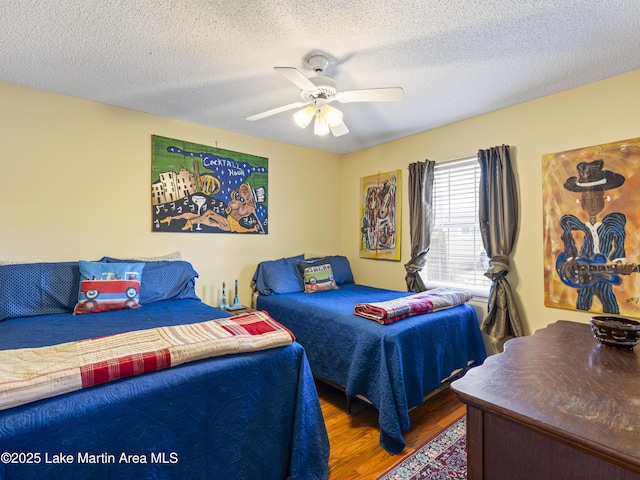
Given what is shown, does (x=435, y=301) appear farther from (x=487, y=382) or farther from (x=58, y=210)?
(x=58, y=210)

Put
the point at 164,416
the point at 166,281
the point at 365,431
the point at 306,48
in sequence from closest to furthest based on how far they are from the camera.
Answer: the point at 164,416, the point at 306,48, the point at 365,431, the point at 166,281

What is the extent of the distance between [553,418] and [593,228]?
2.10 metres

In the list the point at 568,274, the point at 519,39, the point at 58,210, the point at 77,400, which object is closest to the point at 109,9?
the point at 58,210

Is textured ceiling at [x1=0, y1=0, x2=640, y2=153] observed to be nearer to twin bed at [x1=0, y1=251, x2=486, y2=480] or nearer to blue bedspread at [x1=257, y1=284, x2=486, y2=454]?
twin bed at [x1=0, y1=251, x2=486, y2=480]

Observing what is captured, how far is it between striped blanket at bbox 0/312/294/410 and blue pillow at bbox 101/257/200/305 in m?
1.04

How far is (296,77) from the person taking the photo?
5.65ft

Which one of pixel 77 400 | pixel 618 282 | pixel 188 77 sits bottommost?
pixel 77 400

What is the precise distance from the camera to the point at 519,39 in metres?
1.80

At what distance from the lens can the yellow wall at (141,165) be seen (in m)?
2.27

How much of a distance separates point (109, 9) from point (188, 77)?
0.67 metres

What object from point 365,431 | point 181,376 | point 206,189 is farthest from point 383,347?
point 206,189

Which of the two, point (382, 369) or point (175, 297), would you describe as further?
point (175, 297)

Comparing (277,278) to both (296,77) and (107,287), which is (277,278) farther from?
(296,77)

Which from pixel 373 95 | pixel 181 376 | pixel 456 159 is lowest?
pixel 181 376
